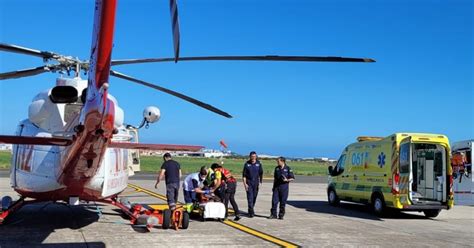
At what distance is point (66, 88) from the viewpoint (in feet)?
27.7

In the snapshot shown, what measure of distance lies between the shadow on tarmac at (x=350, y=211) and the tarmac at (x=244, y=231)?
0.07 meters

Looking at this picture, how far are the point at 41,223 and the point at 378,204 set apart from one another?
9286 mm

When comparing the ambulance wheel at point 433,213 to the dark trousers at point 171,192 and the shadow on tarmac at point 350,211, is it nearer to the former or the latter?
the shadow on tarmac at point 350,211

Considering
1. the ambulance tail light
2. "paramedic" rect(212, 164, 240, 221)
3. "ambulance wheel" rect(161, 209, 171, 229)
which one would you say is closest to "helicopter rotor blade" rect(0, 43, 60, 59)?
"ambulance wheel" rect(161, 209, 171, 229)

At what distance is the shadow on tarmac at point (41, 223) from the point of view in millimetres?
8930

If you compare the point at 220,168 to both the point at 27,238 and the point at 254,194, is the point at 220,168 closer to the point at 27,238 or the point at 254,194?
the point at 254,194

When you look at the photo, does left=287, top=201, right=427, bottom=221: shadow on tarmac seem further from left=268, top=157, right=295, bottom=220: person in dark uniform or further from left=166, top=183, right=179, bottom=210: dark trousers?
left=166, top=183, right=179, bottom=210: dark trousers

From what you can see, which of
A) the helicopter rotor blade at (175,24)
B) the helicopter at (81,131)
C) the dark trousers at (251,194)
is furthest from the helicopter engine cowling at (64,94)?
the dark trousers at (251,194)

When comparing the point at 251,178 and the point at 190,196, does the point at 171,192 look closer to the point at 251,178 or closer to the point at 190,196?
the point at 190,196

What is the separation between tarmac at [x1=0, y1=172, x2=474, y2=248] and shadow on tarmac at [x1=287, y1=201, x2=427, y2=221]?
0.07m

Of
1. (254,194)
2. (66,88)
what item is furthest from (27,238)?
(254,194)

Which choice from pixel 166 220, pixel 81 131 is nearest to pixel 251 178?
pixel 166 220

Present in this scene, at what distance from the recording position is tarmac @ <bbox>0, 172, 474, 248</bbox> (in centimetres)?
930

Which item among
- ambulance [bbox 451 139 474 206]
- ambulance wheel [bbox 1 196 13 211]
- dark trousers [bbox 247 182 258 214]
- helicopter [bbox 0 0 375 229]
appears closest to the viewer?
helicopter [bbox 0 0 375 229]
